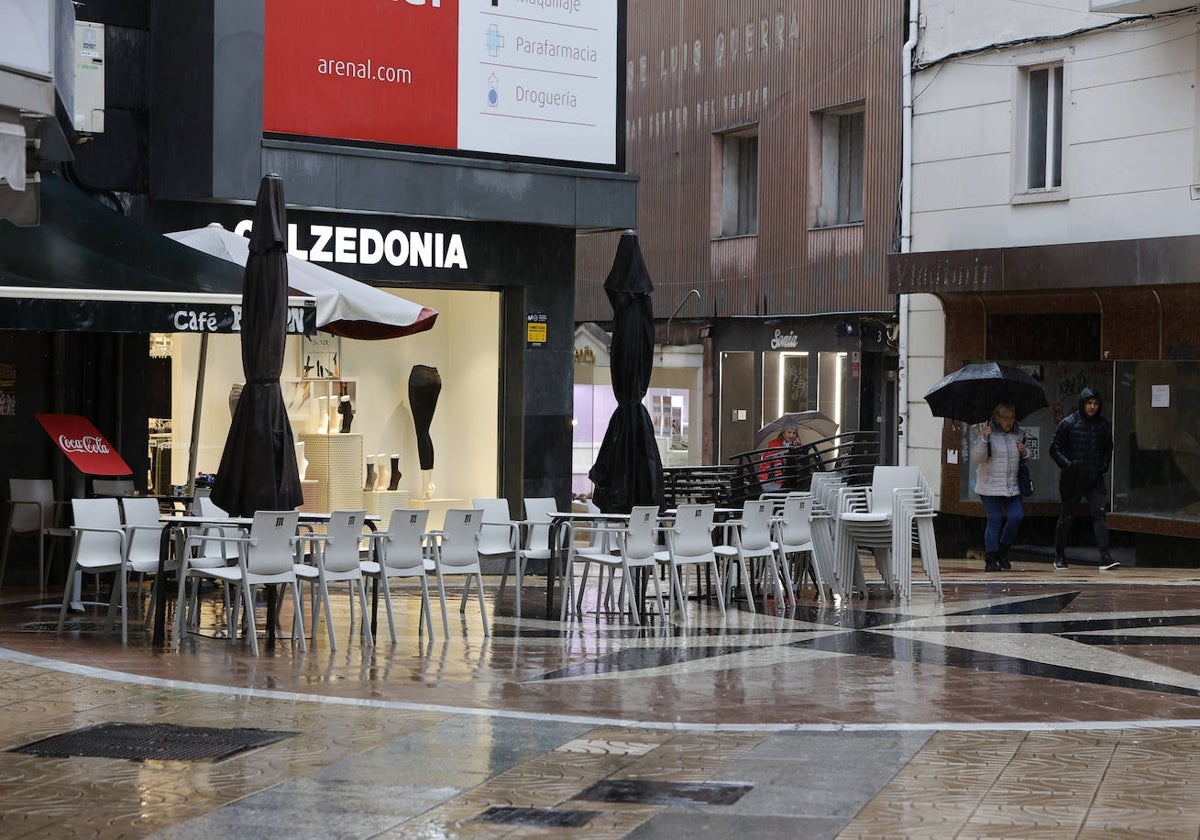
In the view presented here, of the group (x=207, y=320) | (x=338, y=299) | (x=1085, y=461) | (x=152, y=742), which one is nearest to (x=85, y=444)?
(x=207, y=320)

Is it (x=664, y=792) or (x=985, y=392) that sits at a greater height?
(x=985, y=392)

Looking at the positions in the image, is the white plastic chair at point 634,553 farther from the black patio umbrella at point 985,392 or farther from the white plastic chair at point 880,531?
the black patio umbrella at point 985,392

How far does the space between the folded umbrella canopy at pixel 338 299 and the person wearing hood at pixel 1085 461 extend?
7.42m

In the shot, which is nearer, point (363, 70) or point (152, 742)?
point (152, 742)

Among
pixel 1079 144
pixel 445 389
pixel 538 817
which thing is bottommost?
pixel 538 817

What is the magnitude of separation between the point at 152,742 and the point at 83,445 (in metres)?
6.75

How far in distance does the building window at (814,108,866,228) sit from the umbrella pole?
1447 centimetres

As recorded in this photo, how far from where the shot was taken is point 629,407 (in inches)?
584

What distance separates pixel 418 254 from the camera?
17406mm

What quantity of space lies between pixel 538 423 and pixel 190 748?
1035 cm

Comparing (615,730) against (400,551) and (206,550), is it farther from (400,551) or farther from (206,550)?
(206,550)

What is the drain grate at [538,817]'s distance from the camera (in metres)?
6.82

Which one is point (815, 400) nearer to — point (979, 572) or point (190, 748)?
point (979, 572)

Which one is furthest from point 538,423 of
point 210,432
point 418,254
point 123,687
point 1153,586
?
point 123,687
